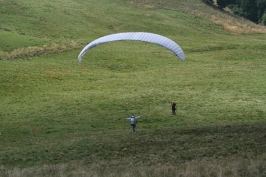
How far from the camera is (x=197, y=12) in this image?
87.4 metres

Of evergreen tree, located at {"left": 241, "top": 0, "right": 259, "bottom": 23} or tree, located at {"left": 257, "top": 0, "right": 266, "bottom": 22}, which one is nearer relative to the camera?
evergreen tree, located at {"left": 241, "top": 0, "right": 259, "bottom": 23}

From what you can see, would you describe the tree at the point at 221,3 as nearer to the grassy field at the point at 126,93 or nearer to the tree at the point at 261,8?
the grassy field at the point at 126,93

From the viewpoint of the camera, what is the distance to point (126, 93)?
39000mm

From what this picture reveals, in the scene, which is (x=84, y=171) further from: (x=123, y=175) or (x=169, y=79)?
(x=169, y=79)

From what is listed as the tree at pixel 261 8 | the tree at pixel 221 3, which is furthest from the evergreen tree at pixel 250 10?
the tree at pixel 221 3

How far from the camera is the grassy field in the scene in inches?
741

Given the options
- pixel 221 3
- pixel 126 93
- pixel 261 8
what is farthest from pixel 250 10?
pixel 126 93

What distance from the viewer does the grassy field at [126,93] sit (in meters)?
18.8

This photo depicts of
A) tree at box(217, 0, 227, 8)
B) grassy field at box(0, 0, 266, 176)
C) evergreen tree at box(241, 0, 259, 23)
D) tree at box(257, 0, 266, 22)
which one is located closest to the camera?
grassy field at box(0, 0, 266, 176)

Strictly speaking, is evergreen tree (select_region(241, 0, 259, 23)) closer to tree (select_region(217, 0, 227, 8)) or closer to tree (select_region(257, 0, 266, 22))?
tree (select_region(257, 0, 266, 22))

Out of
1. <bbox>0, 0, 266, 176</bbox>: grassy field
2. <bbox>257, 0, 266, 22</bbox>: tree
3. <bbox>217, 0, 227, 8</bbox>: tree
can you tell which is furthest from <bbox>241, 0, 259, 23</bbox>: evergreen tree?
<bbox>0, 0, 266, 176</bbox>: grassy field

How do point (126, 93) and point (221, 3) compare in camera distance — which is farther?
point (221, 3)

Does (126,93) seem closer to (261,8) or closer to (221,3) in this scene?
(221,3)

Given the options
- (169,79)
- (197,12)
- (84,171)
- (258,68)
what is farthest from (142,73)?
(197,12)
